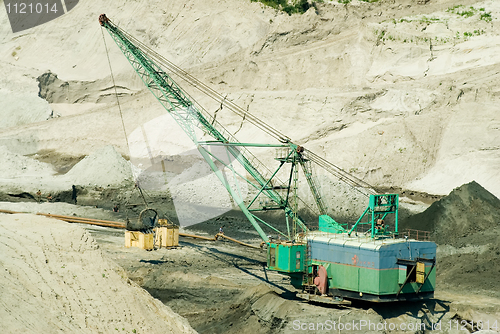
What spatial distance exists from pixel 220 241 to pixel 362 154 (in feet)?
41.7

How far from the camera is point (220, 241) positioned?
2967cm

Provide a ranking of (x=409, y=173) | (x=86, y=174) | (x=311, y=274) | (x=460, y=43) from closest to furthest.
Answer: (x=311, y=274), (x=409, y=173), (x=86, y=174), (x=460, y=43)

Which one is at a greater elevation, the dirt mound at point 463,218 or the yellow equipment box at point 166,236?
the dirt mound at point 463,218

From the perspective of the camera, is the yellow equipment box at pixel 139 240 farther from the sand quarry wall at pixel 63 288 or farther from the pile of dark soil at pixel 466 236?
the pile of dark soil at pixel 466 236

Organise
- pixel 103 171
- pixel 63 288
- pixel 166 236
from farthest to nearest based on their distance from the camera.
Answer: pixel 103 171, pixel 166 236, pixel 63 288

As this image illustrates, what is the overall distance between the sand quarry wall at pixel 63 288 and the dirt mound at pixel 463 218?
1436cm

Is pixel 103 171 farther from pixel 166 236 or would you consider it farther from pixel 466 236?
pixel 466 236

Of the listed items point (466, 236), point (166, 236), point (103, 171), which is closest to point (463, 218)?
point (466, 236)

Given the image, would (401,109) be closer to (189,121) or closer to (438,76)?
(438,76)

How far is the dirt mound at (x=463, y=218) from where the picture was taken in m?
24.2

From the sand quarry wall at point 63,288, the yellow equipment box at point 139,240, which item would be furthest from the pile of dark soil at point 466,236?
the sand quarry wall at point 63,288

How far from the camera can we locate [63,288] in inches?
473

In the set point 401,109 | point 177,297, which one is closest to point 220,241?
point 177,297

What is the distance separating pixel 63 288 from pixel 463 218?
1836 cm
